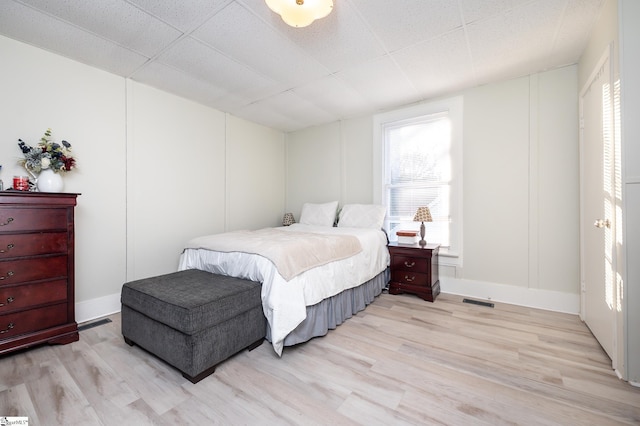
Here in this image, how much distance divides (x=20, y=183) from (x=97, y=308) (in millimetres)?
1352

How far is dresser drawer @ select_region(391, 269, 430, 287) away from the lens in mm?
3138

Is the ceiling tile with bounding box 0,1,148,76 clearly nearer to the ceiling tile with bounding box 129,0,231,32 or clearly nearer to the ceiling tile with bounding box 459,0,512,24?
the ceiling tile with bounding box 129,0,231,32

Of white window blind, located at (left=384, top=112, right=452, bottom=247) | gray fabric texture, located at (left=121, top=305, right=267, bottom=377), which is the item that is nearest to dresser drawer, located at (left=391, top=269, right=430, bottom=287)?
white window blind, located at (left=384, top=112, right=452, bottom=247)

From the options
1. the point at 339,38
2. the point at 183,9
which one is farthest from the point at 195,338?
the point at 339,38

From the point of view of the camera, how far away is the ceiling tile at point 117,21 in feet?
6.20

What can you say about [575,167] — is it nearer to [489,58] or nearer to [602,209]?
[602,209]

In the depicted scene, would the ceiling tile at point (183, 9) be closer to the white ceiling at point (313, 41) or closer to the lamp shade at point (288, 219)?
the white ceiling at point (313, 41)

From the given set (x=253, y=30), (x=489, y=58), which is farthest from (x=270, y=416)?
(x=489, y=58)

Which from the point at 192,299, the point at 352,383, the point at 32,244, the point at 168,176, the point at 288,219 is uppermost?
the point at 168,176

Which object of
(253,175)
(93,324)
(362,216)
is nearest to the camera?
(93,324)

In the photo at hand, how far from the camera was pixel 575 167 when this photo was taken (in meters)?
2.70

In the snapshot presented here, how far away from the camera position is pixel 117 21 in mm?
2053

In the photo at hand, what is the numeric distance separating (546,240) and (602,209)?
96cm

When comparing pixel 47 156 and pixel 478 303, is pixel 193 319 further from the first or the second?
pixel 478 303
